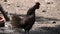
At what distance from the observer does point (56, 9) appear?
1155 centimetres

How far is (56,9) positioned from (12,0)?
7.79ft

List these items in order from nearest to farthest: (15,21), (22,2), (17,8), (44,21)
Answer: (15,21), (44,21), (17,8), (22,2)

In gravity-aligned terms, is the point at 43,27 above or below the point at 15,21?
below

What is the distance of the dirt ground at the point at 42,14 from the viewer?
881 centimetres

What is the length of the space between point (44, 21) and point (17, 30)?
1.81 meters

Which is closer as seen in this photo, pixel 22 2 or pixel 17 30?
pixel 17 30

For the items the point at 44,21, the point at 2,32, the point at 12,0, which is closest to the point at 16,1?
the point at 12,0

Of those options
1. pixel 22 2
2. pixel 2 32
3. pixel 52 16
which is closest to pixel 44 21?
pixel 52 16

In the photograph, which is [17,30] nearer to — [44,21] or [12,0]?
[44,21]

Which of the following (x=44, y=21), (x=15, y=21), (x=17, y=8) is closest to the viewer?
(x=15, y=21)

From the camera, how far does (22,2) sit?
1254cm

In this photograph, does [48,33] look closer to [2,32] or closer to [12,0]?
[2,32]

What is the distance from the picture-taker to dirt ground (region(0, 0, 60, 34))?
28.9ft

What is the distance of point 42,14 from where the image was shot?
10781 millimetres
